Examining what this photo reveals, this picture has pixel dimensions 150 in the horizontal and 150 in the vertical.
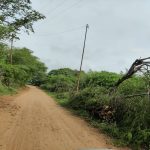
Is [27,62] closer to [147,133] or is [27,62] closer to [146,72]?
[146,72]

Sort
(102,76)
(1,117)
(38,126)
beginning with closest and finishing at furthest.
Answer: (38,126) < (1,117) < (102,76)

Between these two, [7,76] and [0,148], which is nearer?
[0,148]

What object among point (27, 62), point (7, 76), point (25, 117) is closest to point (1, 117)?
point (25, 117)

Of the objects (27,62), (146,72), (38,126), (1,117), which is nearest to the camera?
(38,126)

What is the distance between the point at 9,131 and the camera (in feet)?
50.5

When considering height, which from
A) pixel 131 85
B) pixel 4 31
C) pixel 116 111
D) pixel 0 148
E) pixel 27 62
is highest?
pixel 27 62

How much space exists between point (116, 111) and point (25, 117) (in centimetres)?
508

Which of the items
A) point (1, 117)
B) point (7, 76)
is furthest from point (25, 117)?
point (7, 76)

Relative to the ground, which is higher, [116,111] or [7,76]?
[7,76]

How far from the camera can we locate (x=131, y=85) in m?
22.7

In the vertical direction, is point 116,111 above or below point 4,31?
below

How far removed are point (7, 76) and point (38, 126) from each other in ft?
107

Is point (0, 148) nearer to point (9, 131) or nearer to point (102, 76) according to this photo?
point (9, 131)

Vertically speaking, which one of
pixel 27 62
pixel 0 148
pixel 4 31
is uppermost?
pixel 27 62
